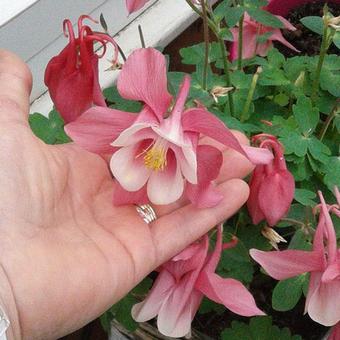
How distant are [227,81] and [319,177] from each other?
0.56ft

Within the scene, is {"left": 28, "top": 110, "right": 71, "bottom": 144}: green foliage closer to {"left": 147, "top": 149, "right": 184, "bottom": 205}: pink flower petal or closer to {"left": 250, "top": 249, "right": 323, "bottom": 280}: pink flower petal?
{"left": 147, "top": 149, "right": 184, "bottom": 205}: pink flower petal

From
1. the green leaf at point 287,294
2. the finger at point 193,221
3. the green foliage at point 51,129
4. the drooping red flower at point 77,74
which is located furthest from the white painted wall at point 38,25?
the green leaf at point 287,294

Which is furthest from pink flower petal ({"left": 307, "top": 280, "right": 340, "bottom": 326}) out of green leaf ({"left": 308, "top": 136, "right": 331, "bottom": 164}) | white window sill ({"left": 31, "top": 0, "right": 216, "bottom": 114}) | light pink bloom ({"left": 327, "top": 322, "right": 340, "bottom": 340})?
white window sill ({"left": 31, "top": 0, "right": 216, "bottom": 114})

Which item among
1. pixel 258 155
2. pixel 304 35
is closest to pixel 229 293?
pixel 258 155

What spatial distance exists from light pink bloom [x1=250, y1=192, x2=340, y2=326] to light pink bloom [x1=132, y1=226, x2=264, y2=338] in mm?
43

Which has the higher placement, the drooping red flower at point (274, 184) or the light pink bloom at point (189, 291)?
the drooping red flower at point (274, 184)

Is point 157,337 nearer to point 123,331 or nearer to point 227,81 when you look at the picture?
point 123,331

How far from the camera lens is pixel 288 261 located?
78 cm

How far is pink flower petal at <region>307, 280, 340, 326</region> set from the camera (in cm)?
76

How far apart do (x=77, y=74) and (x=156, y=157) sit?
144 mm

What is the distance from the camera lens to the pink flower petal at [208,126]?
70 cm

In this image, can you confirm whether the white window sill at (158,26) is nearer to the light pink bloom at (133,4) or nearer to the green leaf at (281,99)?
the green leaf at (281,99)

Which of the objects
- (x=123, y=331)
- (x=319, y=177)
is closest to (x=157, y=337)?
(x=123, y=331)

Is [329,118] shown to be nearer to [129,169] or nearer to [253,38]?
[253,38]
